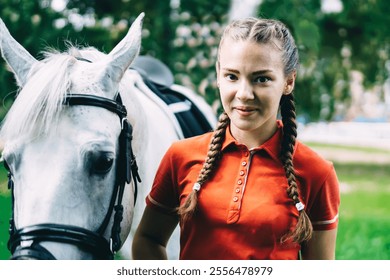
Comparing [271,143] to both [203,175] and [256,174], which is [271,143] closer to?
[256,174]

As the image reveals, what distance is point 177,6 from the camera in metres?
5.39

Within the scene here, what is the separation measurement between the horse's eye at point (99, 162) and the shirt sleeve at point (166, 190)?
216 millimetres

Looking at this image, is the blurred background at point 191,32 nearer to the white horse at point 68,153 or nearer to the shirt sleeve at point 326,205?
the white horse at point 68,153

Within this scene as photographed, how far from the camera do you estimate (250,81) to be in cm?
163

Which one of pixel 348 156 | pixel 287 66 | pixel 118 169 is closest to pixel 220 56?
pixel 287 66

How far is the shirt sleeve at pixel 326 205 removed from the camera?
1677 millimetres

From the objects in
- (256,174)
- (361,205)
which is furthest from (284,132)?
(361,205)

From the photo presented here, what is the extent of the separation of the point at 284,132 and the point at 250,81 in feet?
0.71

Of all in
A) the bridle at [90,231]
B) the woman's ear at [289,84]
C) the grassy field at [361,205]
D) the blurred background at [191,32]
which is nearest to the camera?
the bridle at [90,231]

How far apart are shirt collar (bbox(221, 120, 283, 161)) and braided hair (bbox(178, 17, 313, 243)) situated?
0.02m

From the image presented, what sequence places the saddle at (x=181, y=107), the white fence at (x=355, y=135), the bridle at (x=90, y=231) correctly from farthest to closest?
the white fence at (x=355, y=135), the saddle at (x=181, y=107), the bridle at (x=90, y=231)

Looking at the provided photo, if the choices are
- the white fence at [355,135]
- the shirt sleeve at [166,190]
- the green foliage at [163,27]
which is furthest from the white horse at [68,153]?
the white fence at [355,135]

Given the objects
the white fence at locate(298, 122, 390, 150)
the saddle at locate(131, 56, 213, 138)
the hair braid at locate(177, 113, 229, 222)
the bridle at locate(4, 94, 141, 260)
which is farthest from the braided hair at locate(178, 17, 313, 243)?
the white fence at locate(298, 122, 390, 150)

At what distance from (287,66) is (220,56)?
0.21 metres
